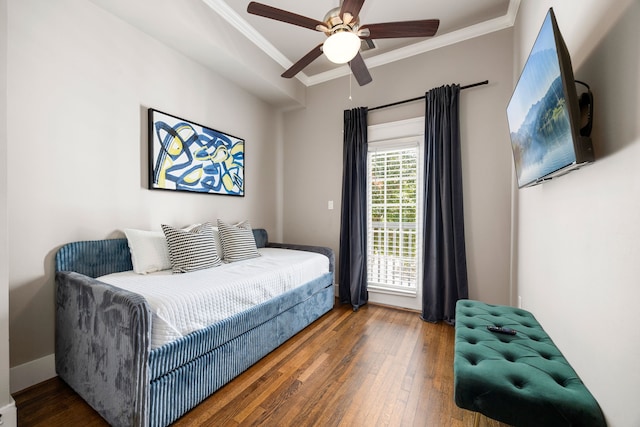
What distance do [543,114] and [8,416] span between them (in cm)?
289

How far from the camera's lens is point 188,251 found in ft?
7.02

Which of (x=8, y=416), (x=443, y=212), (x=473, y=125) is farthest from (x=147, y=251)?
(x=473, y=125)

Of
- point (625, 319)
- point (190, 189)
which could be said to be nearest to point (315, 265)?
point (190, 189)

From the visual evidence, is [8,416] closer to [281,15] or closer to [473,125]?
[281,15]

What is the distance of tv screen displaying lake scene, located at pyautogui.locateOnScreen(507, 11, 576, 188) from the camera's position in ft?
3.22

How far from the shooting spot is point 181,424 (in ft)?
4.67

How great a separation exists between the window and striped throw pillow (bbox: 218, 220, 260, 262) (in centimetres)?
144

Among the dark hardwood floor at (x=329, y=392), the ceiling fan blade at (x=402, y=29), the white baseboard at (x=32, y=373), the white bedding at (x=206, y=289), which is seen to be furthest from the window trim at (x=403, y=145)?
the white baseboard at (x=32, y=373)

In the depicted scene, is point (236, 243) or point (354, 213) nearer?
point (236, 243)

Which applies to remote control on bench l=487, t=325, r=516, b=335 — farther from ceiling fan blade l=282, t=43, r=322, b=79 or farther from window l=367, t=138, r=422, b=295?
ceiling fan blade l=282, t=43, r=322, b=79

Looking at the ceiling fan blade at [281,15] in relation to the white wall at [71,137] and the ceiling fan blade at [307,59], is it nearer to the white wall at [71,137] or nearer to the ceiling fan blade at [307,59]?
the ceiling fan blade at [307,59]

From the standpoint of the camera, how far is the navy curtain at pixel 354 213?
128 inches

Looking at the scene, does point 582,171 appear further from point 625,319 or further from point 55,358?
point 55,358

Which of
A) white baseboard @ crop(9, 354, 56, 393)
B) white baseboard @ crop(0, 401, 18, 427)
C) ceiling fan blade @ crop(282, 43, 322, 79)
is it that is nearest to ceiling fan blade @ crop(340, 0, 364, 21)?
ceiling fan blade @ crop(282, 43, 322, 79)
